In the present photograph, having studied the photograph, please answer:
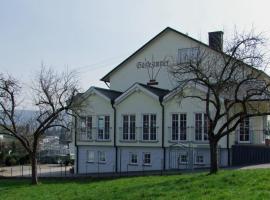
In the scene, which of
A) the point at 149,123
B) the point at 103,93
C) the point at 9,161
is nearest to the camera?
the point at 149,123

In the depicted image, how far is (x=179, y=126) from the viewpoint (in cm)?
3419

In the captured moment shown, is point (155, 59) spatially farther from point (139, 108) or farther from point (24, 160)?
point (24, 160)

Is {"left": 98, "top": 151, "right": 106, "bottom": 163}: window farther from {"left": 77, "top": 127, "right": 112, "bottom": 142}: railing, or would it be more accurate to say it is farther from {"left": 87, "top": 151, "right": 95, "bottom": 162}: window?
{"left": 77, "top": 127, "right": 112, "bottom": 142}: railing

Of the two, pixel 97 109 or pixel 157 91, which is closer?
pixel 157 91

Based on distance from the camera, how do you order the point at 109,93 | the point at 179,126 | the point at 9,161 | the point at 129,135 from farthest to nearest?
the point at 9,161 < the point at 109,93 < the point at 129,135 < the point at 179,126

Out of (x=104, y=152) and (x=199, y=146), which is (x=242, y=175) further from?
(x=104, y=152)

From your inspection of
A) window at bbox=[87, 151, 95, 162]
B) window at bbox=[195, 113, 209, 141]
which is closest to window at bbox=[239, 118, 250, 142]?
window at bbox=[195, 113, 209, 141]

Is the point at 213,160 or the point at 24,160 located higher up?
the point at 213,160

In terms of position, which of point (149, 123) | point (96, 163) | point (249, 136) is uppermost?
point (149, 123)

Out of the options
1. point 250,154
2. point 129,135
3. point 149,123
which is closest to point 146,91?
point 149,123

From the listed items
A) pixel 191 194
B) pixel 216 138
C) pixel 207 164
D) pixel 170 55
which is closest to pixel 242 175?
pixel 191 194

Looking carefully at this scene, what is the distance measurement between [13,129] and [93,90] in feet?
45.5

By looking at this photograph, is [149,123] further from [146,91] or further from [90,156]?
[90,156]

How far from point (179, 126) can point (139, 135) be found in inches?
123
